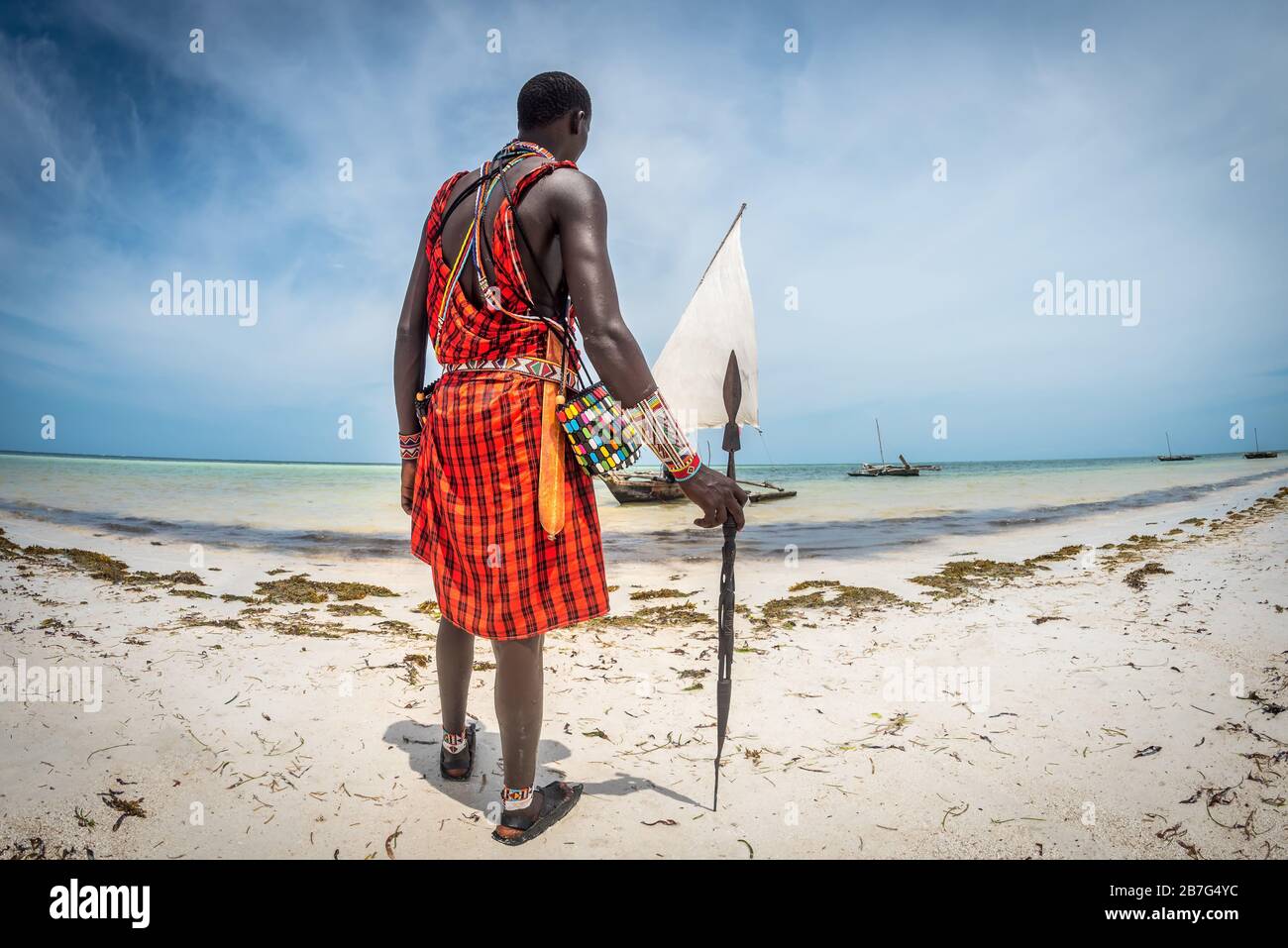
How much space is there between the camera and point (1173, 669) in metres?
3.26

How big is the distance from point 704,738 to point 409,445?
197 cm

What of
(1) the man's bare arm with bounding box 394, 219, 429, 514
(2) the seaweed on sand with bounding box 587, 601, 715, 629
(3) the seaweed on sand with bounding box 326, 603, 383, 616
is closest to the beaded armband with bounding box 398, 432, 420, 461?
(1) the man's bare arm with bounding box 394, 219, 429, 514

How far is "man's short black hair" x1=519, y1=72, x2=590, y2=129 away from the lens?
7.01ft

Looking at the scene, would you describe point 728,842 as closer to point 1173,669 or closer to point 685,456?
point 685,456

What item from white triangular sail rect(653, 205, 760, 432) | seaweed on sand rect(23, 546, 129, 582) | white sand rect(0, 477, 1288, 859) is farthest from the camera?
seaweed on sand rect(23, 546, 129, 582)

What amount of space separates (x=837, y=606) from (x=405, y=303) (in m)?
4.62

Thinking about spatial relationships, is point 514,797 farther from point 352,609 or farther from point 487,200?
point 352,609

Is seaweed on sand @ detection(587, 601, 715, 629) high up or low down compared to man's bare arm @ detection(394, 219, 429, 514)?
down

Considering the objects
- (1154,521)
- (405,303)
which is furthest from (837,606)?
(1154,521)

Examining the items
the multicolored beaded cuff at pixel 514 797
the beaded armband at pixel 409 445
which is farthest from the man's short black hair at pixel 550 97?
the multicolored beaded cuff at pixel 514 797

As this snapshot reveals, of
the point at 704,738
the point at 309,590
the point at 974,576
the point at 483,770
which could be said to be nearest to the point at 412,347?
→ the point at 483,770

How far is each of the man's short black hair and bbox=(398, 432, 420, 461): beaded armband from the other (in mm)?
1278

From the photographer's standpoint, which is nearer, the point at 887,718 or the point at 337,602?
the point at 887,718

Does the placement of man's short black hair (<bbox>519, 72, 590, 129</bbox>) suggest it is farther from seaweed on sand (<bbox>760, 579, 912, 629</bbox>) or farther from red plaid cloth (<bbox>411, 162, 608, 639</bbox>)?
seaweed on sand (<bbox>760, 579, 912, 629</bbox>)
